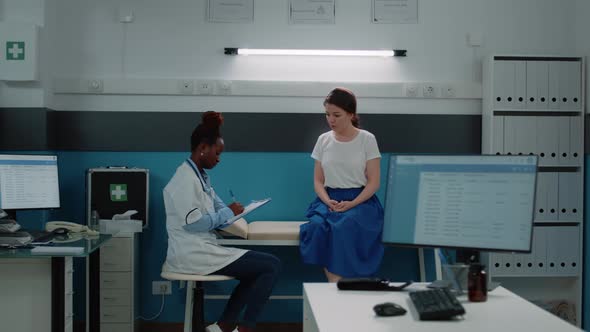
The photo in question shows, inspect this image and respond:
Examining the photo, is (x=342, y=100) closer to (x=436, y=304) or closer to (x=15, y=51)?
(x=15, y=51)

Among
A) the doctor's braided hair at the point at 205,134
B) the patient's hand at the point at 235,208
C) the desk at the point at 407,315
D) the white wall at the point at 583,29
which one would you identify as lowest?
the desk at the point at 407,315

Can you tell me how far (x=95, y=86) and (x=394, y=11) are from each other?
2.03 meters

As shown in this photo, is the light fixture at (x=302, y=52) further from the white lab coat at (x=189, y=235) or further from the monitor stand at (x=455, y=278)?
the monitor stand at (x=455, y=278)

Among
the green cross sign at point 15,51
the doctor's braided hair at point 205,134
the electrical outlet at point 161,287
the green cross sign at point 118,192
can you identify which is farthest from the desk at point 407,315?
the green cross sign at point 15,51

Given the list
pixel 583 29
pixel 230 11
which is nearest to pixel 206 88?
pixel 230 11

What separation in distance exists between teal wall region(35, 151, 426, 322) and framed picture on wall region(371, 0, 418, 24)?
3.09 feet

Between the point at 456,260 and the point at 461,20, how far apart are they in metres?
2.73

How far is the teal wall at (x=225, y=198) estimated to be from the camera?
13.4 ft

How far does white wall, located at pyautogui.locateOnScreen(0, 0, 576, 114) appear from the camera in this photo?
13.5ft

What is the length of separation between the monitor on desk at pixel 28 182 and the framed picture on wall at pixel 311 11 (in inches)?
70.0

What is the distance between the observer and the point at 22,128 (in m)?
3.91

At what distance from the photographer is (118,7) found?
4125mm

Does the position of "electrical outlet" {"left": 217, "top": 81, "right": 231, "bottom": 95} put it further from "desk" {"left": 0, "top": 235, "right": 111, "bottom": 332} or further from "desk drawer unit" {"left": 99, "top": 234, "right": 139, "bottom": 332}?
"desk" {"left": 0, "top": 235, "right": 111, "bottom": 332}

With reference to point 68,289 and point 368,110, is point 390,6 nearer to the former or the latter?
point 368,110
